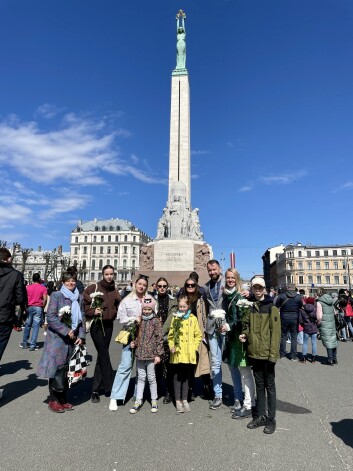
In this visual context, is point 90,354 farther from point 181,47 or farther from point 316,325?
point 181,47

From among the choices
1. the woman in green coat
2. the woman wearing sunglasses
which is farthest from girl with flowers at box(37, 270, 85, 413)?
the woman in green coat

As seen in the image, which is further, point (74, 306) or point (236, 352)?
point (74, 306)

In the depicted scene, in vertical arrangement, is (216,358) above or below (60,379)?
above

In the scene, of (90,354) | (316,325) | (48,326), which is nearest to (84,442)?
(48,326)

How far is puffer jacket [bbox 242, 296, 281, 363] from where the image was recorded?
13.8 feet

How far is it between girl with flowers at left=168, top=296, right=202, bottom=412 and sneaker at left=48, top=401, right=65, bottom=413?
5.29 ft

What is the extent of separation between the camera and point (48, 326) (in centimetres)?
481

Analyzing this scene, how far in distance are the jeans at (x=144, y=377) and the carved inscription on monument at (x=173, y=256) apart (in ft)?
56.7

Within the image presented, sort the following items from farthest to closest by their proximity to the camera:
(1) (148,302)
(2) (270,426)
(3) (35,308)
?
(3) (35,308)
(1) (148,302)
(2) (270,426)

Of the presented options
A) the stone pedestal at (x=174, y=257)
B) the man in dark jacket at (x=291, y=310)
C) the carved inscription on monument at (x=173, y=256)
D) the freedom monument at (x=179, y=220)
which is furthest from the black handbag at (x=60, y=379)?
the carved inscription on monument at (x=173, y=256)

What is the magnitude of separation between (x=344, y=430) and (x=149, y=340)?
9.03 feet

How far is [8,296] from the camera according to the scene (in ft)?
16.3

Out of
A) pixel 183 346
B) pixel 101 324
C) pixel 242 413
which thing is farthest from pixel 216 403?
pixel 101 324

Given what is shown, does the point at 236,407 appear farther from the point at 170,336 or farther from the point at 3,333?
the point at 3,333
